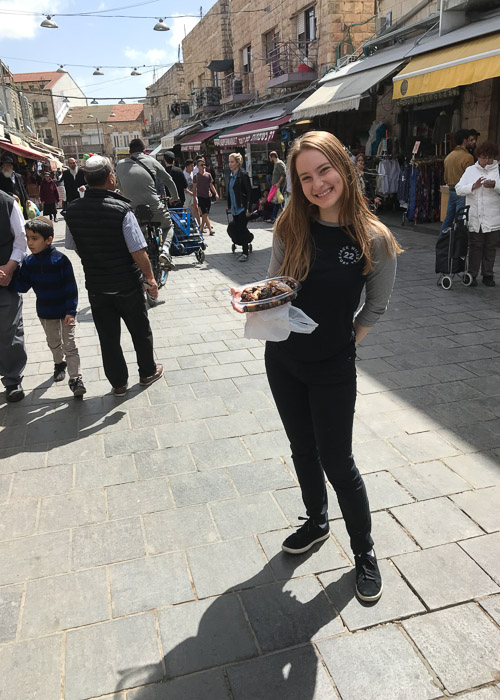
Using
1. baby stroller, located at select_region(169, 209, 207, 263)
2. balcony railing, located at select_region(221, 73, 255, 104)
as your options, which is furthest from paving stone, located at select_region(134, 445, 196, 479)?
balcony railing, located at select_region(221, 73, 255, 104)

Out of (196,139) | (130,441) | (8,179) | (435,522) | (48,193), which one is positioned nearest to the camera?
(435,522)

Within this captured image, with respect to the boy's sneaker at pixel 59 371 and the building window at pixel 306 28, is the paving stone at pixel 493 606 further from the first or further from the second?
the building window at pixel 306 28

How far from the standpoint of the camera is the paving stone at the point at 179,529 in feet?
9.29

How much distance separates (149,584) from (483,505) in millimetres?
1831

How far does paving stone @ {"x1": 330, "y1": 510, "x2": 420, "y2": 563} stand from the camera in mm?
2705

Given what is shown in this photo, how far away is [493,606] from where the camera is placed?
2.35 meters

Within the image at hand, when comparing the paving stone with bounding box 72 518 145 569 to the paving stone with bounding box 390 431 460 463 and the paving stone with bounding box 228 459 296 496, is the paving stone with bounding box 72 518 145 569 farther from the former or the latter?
the paving stone with bounding box 390 431 460 463

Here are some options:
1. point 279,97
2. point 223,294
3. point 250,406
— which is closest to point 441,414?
point 250,406

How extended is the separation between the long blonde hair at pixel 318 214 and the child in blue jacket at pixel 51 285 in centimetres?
280

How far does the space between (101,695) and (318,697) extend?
0.80 m

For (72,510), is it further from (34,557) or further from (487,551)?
(487,551)

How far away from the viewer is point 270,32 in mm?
21078

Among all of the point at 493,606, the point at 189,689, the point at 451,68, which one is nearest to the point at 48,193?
the point at 451,68

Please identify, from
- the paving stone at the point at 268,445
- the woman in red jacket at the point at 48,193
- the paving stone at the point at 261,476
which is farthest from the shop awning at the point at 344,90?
the paving stone at the point at 261,476
